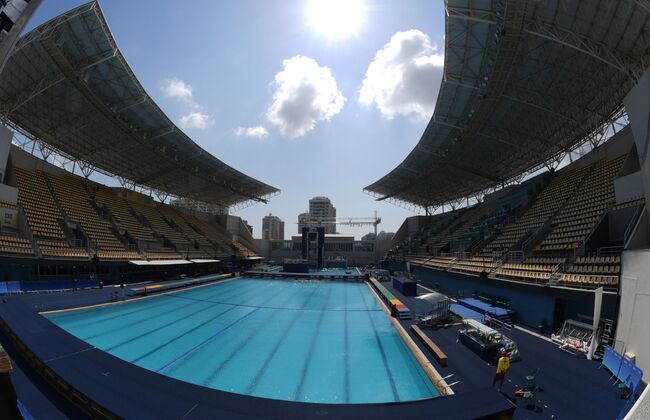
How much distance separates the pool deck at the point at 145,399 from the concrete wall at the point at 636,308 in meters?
6.02

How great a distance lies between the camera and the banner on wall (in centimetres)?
1909

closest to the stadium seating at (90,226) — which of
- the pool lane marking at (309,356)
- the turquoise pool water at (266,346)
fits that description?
the turquoise pool water at (266,346)

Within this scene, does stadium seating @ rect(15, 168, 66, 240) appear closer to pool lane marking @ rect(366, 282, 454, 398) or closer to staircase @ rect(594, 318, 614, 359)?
pool lane marking @ rect(366, 282, 454, 398)

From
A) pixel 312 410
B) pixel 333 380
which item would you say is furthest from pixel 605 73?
pixel 312 410

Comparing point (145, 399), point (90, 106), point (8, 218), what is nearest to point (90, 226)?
point (8, 218)

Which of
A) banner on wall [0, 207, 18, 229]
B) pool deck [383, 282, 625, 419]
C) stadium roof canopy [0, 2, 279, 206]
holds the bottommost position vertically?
pool deck [383, 282, 625, 419]

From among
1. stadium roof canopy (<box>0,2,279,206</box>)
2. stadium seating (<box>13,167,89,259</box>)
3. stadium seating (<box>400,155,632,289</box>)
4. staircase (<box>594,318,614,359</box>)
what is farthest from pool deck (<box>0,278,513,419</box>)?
stadium seating (<box>13,167,89,259</box>)

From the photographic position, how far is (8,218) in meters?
19.5

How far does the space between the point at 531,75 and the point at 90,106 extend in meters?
34.4

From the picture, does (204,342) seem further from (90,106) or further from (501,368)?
(90,106)

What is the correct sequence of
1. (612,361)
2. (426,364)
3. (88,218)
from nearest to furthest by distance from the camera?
(612,361) → (426,364) → (88,218)

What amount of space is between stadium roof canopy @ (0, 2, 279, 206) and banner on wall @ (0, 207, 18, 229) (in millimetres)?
7162

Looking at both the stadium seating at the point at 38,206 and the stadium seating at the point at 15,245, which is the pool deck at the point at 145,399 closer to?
the stadium seating at the point at 15,245

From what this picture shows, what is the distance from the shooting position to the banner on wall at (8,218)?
1909 cm
